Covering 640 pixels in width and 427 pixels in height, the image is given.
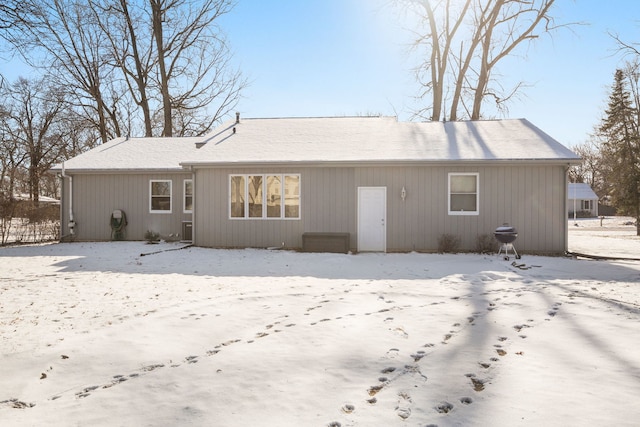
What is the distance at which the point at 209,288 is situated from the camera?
7176 millimetres

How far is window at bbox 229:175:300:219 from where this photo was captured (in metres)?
12.9

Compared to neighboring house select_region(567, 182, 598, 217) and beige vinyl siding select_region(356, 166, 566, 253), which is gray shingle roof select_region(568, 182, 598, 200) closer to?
neighboring house select_region(567, 182, 598, 217)

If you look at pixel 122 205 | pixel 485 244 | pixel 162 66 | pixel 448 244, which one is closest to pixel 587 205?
pixel 485 244

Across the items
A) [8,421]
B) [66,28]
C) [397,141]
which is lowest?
[8,421]

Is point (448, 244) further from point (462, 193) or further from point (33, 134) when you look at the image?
point (33, 134)

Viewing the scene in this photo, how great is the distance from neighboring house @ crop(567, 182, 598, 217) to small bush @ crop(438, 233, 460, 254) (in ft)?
121

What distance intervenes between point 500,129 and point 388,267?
25.9 feet

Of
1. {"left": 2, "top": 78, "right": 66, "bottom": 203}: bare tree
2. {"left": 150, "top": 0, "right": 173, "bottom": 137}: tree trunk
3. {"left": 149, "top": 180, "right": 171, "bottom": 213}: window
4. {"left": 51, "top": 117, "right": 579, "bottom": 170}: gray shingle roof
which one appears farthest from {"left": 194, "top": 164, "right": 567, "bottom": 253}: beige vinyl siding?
{"left": 2, "top": 78, "right": 66, "bottom": 203}: bare tree

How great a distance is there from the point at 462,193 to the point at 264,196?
19.7ft

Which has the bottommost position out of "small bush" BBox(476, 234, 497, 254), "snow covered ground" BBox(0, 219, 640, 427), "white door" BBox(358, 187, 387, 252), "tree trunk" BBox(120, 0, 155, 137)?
"snow covered ground" BBox(0, 219, 640, 427)

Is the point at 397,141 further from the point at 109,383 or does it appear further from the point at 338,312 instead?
the point at 109,383

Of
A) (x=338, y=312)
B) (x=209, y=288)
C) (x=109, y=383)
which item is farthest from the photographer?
(x=209, y=288)

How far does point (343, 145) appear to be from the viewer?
1356 centimetres

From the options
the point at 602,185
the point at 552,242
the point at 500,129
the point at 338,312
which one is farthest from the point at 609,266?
the point at 602,185
